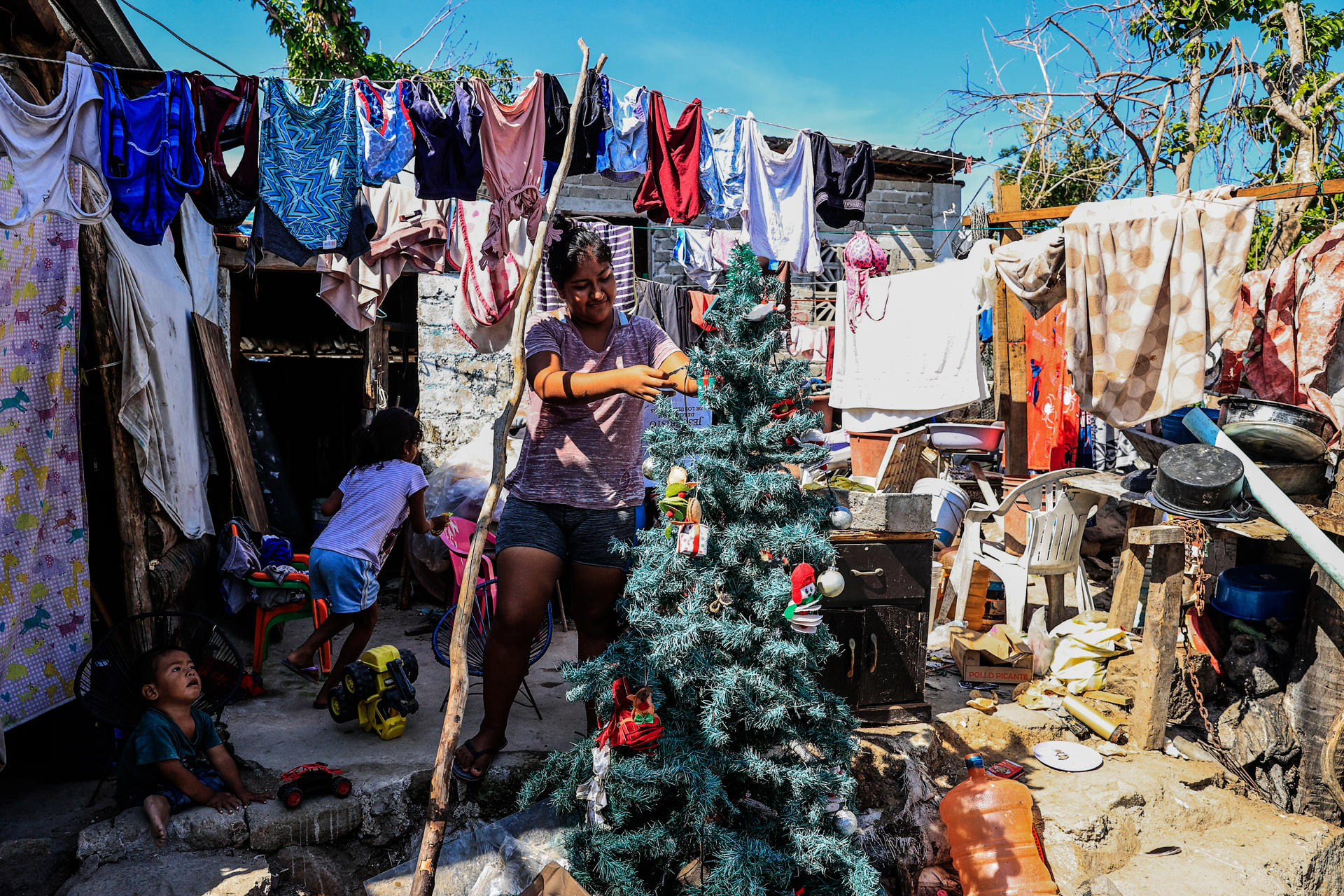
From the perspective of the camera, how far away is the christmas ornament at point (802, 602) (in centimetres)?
260

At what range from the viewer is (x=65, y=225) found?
11.9 ft

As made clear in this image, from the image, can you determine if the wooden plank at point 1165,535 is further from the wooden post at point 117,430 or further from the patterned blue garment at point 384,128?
the wooden post at point 117,430

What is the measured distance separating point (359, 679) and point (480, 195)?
6.05m

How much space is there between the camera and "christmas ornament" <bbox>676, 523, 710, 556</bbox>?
8.37 feet

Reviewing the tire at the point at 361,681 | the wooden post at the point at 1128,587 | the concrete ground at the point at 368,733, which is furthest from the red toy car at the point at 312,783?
the wooden post at the point at 1128,587

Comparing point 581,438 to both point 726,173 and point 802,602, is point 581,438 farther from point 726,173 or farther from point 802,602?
point 726,173

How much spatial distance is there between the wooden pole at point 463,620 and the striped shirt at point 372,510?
1.78 meters

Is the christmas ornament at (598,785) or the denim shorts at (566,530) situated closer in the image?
the christmas ornament at (598,785)

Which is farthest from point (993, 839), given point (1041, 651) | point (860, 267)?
point (860, 267)

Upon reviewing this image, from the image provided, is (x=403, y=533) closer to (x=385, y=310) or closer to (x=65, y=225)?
(x=385, y=310)

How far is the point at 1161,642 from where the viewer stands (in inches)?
162

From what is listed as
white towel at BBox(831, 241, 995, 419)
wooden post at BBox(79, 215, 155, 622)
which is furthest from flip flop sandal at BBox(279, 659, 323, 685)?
white towel at BBox(831, 241, 995, 419)

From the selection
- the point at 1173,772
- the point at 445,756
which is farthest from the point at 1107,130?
the point at 445,756

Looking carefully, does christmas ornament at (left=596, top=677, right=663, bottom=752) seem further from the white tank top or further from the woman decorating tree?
the white tank top
